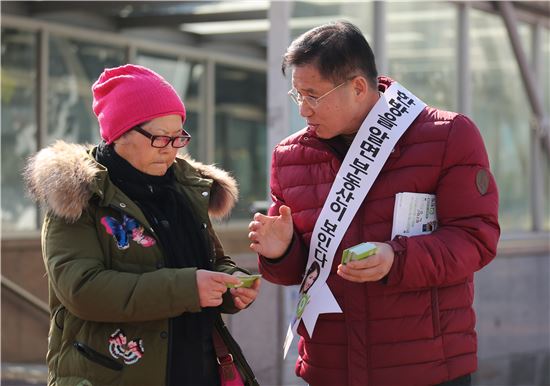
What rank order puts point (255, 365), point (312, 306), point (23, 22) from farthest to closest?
1. point (23, 22)
2. point (255, 365)
3. point (312, 306)

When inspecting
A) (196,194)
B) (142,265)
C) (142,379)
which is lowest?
(142,379)

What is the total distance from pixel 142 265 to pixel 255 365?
4232 mm

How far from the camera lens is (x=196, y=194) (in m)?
3.53

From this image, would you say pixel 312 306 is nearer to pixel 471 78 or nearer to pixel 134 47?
pixel 471 78

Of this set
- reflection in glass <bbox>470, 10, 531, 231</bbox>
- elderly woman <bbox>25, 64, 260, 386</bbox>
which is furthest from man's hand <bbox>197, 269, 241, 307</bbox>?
reflection in glass <bbox>470, 10, 531, 231</bbox>

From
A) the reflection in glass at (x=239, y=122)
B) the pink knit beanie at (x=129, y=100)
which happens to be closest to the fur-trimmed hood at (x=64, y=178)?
the pink knit beanie at (x=129, y=100)

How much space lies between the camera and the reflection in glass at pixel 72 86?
10602 millimetres

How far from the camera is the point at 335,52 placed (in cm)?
339

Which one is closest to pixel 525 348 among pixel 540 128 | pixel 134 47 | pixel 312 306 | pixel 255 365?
pixel 540 128

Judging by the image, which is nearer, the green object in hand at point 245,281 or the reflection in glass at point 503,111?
the green object in hand at point 245,281

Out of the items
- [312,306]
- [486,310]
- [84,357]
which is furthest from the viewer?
[486,310]

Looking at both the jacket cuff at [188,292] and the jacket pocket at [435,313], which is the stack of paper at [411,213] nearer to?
the jacket pocket at [435,313]

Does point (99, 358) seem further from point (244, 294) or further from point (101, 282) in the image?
point (244, 294)

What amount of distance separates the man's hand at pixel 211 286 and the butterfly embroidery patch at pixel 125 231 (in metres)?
0.20
